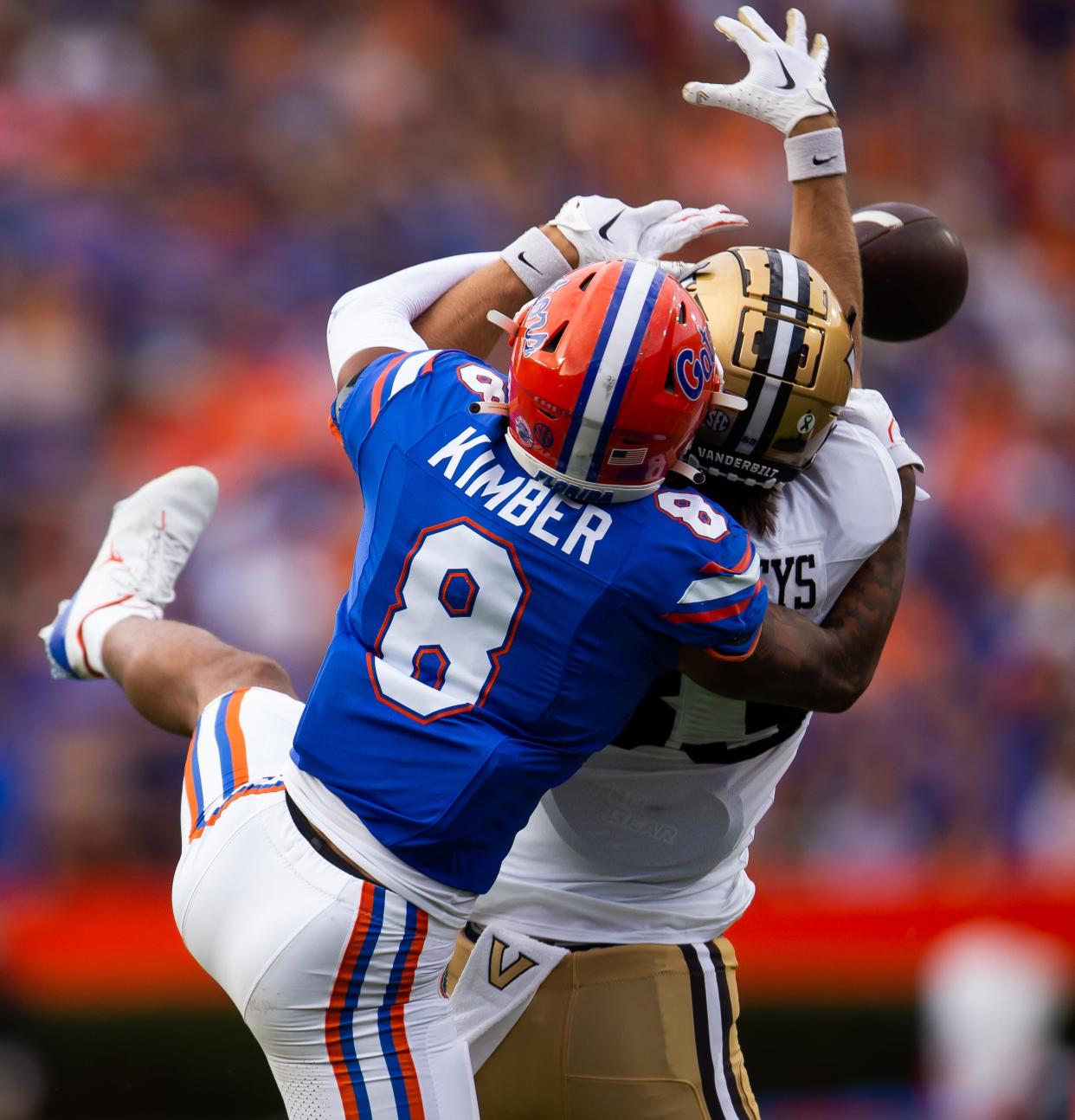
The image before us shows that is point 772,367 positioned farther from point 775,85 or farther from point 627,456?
point 775,85

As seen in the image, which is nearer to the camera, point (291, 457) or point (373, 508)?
point (373, 508)

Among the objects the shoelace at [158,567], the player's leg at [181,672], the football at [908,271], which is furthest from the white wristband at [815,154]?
the shoelace at [158,567]

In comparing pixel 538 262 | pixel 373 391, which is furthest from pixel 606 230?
pixel 373 391

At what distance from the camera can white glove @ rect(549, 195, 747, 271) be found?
3.11 meters

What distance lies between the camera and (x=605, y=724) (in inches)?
102

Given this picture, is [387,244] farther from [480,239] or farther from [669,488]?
[669,488]

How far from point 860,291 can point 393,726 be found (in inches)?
50.0

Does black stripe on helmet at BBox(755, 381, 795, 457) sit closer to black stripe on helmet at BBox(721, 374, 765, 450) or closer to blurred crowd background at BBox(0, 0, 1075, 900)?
black stripe on helmet at BBox(721, 374, 765, 450)

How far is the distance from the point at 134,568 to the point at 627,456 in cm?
170

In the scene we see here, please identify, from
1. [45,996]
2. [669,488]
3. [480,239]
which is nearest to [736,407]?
[669,488]

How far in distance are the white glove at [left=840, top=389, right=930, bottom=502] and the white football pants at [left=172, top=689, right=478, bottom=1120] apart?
112cm

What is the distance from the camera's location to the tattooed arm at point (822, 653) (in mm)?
2531

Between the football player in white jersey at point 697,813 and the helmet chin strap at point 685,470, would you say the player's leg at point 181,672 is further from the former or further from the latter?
the helmet chin strap at point 685,470

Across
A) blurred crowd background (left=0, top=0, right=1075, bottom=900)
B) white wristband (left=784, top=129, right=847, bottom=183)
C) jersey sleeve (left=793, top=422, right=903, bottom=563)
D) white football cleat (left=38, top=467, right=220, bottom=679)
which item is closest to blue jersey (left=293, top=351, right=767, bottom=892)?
jersey sleeve (left=793, top=422, right=903, bottom=563)
